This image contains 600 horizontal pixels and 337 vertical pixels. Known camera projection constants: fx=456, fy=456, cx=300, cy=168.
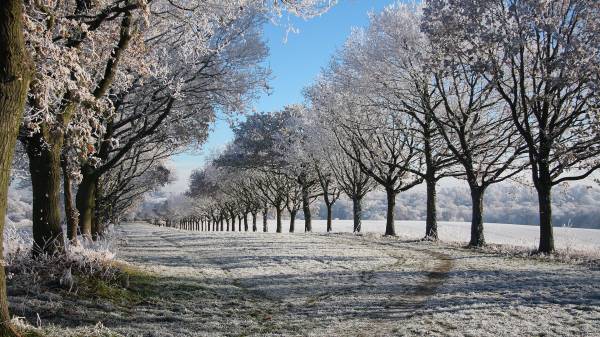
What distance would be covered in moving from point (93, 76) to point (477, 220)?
17622 millimetres

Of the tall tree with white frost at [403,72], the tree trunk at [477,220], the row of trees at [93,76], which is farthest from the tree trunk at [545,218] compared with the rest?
the row of trees at [93,76]

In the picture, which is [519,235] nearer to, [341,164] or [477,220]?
[341,164]

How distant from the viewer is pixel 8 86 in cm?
496

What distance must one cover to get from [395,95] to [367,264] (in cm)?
1299

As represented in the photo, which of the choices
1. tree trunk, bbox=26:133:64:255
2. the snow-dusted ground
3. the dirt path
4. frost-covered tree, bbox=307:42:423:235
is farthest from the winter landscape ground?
frost-covered tree, bbox=307:42:423:235

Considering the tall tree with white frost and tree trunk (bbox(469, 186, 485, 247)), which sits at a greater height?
the tall tree with white frost

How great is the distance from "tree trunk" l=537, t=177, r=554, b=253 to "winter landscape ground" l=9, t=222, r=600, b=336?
146 inches

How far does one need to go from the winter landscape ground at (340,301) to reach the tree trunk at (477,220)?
6890 mm

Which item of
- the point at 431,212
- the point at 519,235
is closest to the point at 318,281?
the point at 431,212

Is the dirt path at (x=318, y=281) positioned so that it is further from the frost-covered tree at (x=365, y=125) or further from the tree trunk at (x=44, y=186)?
the frost-covered tree at (x=365, y=125)

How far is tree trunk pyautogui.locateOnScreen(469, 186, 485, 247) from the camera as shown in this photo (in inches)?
838

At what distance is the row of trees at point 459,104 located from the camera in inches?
630

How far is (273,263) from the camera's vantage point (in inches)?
558

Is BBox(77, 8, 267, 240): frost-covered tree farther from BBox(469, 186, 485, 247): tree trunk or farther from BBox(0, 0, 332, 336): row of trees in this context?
BBox(469, 186, 485, 247): tree trunk
